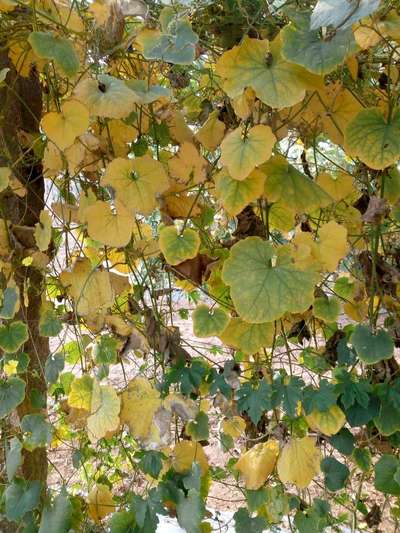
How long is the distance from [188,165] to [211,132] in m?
0.07

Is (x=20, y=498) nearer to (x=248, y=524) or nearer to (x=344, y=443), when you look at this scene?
(x=248, y=524)

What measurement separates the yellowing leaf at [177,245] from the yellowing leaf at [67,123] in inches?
6.2

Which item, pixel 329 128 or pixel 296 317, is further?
pixel 296 317

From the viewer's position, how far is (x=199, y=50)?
0.84m

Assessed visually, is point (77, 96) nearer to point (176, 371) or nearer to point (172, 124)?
point (172, 124)

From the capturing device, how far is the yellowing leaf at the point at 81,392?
0.90 m

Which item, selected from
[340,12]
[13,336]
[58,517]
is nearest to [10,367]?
[13,336]

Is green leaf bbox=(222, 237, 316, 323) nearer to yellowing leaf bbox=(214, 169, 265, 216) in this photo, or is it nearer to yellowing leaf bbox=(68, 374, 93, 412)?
yellowing leaf bbox=(214, 169, 265, 216)

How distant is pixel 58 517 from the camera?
3.13 ft

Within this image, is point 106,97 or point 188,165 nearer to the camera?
point 106,97

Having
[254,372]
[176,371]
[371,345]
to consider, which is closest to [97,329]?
[176,371]

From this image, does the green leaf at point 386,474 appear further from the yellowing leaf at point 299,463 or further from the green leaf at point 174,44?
the green leaf at point 174,44

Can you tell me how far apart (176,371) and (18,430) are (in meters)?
0.35

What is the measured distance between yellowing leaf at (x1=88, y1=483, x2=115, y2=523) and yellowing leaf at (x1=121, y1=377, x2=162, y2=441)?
31 centimetres
